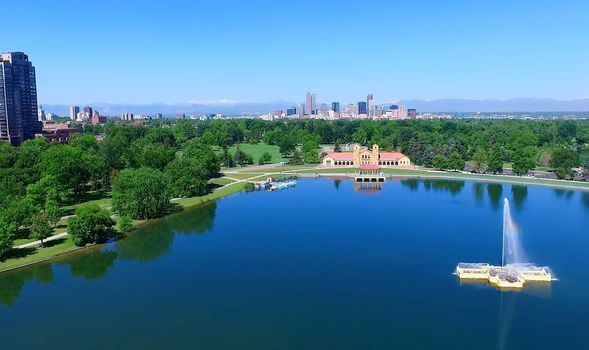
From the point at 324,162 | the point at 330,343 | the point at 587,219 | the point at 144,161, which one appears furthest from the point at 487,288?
the point at 324,162

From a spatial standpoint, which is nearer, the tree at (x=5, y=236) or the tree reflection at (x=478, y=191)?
the tree at (x=5, y=236)

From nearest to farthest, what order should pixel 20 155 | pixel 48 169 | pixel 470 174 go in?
pixel 48 169, pixel 20 155, pixel 470 174

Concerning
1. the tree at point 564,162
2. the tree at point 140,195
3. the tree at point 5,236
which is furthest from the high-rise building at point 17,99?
the tree at point 564,162

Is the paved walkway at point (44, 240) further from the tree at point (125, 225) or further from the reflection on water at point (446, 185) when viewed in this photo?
the reflection on water at point (446, 185)

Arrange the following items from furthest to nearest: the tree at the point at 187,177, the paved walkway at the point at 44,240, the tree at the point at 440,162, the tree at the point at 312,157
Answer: the tree at the point at 312,157 < the tree at the point at 440,162 < the tree at the point at 187,177 < the paved walkway at the point at 44,240

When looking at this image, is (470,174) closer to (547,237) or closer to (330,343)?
(547,237)

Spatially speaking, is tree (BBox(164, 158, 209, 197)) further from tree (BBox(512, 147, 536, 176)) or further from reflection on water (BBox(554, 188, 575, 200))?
tree (BBox(512, 147, 536, 176))

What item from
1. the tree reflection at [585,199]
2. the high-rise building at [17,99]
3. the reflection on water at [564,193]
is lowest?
the tree reflection at [585,199]
